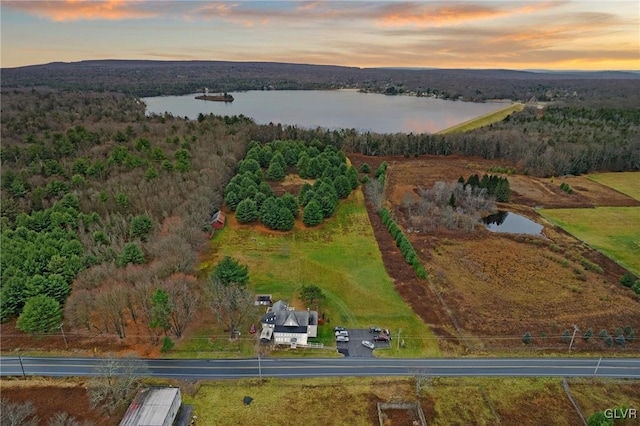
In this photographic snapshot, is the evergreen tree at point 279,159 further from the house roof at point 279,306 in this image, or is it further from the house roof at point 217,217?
the house roof at point 279,306

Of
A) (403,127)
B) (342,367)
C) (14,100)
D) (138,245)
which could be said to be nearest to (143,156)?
(138,245)

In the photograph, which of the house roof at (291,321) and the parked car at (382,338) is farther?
the parked car at (382,338)

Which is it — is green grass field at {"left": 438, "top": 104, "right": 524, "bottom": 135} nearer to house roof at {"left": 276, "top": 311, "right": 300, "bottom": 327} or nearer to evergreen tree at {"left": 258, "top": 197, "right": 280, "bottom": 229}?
evergreen tree at {"left": 258, "top": 197, "right": 280, "bottom": 229}

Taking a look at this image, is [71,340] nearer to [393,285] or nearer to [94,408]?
[94,408]

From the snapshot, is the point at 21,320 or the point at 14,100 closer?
the point at 21,320

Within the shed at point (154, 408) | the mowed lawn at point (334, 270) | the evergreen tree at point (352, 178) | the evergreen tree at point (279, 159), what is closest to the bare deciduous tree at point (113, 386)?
the shed at point (154, 408)

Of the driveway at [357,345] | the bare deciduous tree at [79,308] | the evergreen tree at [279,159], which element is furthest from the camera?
the evergreen tree at [279,159]

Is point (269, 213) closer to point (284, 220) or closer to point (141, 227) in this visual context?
point (284, 220)
